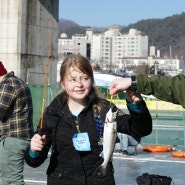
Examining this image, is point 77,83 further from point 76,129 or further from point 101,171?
point 101,171

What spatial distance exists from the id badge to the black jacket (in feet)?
0.11

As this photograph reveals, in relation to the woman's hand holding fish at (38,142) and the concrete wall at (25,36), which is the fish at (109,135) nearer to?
the woman's hand holding fish at (38,142)

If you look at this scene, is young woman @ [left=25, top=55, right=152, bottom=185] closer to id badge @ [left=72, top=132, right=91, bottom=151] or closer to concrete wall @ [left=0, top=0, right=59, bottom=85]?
id badge @ [left=72, top=132, right=91, bottom=151]

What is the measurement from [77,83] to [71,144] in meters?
0.44

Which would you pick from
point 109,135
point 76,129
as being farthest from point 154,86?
point 76,129

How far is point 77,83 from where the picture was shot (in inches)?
148

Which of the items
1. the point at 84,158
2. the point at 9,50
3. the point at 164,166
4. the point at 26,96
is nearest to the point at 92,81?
the point at 84,158

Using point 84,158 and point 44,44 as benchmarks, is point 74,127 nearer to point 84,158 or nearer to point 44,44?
point 84,158

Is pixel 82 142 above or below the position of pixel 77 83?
below

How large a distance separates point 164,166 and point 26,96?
558 cm

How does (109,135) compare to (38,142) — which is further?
(38,142)

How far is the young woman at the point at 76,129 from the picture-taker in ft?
12.4

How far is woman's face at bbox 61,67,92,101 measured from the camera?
3.78 meters

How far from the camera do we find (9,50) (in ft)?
53.1
